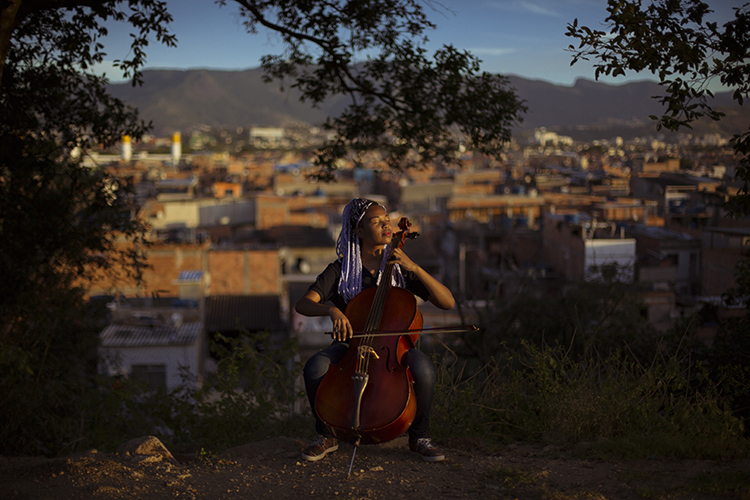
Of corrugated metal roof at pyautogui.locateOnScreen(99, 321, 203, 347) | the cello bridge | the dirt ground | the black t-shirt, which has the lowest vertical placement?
corrugated metal roof at pyautogui.locateOnScreen(99, 321, 203, 347)

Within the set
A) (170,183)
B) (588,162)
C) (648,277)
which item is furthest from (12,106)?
(588,162)

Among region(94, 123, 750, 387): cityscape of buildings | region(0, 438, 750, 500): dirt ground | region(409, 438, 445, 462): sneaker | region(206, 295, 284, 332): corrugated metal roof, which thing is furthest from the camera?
region(206, 295, 284, 332): corrugated metal roof

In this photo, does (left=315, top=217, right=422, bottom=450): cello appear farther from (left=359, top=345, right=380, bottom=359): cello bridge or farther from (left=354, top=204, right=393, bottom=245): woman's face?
(left=354, top=204, right=393, bottom=245): woman's face

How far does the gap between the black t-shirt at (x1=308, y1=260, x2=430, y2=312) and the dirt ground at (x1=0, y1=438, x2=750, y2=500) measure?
0.86m

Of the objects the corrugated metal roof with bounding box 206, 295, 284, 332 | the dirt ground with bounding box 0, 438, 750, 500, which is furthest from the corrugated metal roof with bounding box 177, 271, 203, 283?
the dirt ground with bounding box 0, 438, 750, 500

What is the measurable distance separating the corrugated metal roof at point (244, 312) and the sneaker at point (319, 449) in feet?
49.1

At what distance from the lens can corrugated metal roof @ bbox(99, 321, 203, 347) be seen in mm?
13109

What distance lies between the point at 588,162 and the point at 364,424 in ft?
179

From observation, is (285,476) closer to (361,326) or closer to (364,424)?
(364,424)

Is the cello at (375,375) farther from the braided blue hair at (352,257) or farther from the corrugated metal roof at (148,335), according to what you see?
the corrugated metal roof at (148,335)

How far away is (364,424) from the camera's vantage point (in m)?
3.12

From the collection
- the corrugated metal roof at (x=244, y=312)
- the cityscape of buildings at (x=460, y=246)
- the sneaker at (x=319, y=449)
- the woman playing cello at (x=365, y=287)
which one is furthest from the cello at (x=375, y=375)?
the corrugated metal roof at (x=244, y=312)

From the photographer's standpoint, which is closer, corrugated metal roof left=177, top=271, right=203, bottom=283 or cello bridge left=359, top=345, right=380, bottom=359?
cello bridge left=359, top=345, right=380, bottom=359

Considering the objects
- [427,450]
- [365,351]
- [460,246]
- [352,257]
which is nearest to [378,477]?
[427,450]
